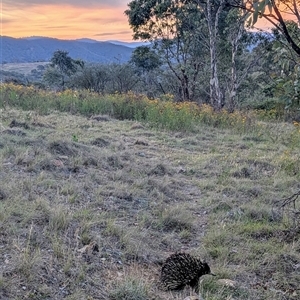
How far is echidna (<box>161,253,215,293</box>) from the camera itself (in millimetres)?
2699

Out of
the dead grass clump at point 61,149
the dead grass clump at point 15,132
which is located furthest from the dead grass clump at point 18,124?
the dead grass clump at point 61,149

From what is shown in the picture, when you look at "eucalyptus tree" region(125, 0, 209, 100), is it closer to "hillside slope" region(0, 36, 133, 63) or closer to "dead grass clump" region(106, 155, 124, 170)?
"dead grass clump" region(106, 155, 124, 170)

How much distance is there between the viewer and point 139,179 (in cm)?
500

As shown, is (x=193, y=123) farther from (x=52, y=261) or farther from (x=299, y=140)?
(x=52, y=261)

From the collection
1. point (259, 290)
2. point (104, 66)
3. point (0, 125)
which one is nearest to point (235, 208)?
point (259, 290)

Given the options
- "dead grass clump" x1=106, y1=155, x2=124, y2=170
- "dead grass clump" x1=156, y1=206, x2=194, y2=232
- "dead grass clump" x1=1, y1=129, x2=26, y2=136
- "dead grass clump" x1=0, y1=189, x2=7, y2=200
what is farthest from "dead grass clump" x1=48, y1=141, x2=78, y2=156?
"dead grass clump" x1=156, y1=206, x2=194, y2=232

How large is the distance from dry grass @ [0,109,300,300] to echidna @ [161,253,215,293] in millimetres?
67

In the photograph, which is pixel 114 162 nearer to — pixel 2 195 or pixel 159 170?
pixel 159 170

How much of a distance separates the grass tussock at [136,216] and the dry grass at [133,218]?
0.01m

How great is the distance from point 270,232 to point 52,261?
2130mm

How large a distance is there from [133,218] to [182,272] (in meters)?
1.23

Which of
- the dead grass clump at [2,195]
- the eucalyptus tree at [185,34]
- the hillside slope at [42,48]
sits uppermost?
the hillside slope at [42,48]

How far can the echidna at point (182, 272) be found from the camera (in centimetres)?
270

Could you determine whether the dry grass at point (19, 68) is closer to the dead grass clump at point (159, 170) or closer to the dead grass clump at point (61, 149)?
the dead grass clump at point (61, 149)
